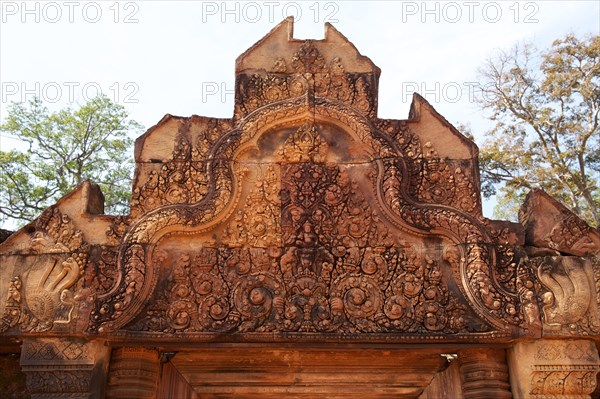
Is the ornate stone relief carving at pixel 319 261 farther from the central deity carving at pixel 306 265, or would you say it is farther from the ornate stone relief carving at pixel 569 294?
the ornate stone relief carving at pixel 569 294

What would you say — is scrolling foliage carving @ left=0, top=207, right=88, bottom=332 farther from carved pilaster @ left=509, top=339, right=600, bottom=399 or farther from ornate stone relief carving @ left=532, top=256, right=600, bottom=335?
ornate stone relief carving @ left=532, top=256, right=600, bottom=335

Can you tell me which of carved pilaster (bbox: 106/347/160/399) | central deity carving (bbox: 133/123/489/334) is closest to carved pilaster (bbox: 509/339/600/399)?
central deity carving (bbox: 133/123/489/334)

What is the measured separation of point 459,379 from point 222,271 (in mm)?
2370

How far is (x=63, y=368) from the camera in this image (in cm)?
461

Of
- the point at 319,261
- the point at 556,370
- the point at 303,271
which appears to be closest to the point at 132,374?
the point at 303,271

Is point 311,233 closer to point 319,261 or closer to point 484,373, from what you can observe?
point 319,261

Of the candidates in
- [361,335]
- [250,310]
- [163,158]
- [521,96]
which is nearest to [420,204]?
[361,335]

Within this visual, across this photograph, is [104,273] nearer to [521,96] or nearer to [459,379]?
[459,379]

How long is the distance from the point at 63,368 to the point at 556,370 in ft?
13.6

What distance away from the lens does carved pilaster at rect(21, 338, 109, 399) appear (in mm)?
Answer: 4562

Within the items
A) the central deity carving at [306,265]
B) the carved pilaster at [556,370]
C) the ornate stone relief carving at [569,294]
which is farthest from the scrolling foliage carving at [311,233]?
the carved pilaster at [556,370]

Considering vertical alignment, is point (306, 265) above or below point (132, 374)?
above

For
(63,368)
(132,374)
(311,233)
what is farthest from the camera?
(311,233)

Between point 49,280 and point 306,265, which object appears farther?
point 306,265
